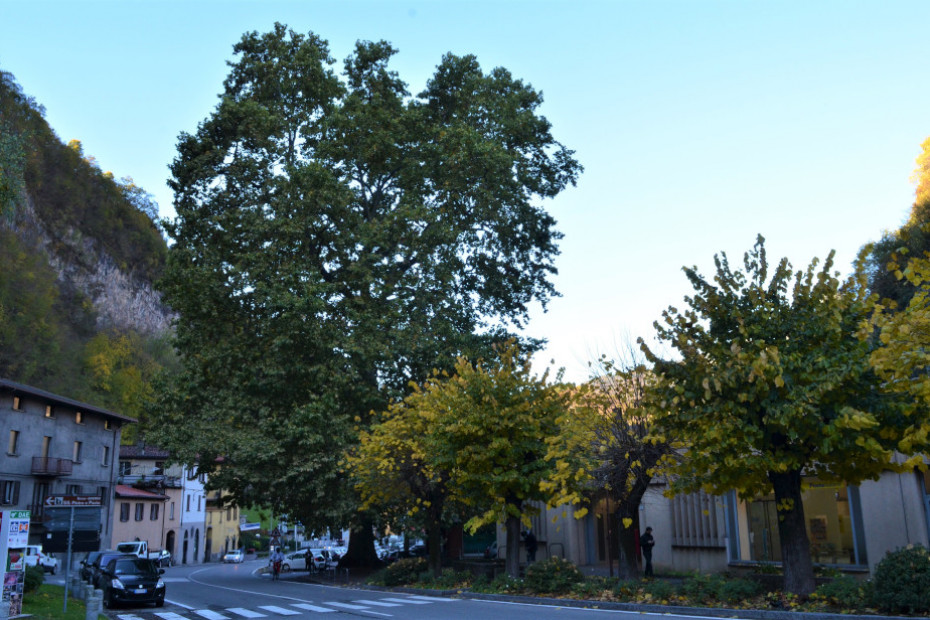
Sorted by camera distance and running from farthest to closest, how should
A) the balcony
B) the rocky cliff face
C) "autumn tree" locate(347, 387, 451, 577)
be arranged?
1. the rocky cliff face
2. the balcony
3. "autumn tree" locate(347, 387, 451, 577)

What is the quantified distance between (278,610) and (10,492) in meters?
35.3

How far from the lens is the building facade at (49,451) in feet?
154

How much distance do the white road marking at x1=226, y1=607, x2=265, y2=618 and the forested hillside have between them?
5592 centimetres

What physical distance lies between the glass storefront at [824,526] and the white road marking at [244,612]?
15.1 m

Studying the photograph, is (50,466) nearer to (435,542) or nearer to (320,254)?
(320,254)

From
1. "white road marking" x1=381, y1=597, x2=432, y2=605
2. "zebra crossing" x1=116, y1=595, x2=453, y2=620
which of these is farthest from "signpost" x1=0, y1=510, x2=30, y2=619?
"white road marking" x1=381, y1=597, x2=432, y2=605

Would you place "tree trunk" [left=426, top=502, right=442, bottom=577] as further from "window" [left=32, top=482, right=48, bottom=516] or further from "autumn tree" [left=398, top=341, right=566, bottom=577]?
"window" [left=32, top=482, right=48, bottom=516]

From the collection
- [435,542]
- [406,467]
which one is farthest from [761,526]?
[406,467]

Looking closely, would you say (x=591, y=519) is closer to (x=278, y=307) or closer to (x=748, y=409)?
(x=278, y=307)

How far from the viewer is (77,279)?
10431 centimetres

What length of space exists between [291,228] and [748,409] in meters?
18.7

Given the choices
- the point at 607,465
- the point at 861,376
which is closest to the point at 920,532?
the point at 861,376

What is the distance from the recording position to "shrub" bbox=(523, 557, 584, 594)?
21500mm

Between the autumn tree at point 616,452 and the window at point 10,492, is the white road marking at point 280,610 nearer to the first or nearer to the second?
the autumn tree at point 616,452
